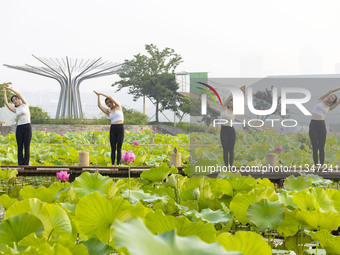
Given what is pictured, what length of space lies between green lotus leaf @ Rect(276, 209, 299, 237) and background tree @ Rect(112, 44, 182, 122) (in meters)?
29.5

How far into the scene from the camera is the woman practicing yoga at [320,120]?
447 cm

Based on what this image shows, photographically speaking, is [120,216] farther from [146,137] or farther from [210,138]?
[146,137]

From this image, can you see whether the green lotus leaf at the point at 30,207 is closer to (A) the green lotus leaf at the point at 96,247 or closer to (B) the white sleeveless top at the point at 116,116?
(A) the green lotus leaf at the point at 96,247

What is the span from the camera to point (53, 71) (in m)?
24.3

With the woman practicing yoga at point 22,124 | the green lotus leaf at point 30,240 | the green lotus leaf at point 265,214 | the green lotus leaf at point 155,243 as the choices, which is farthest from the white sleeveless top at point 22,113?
the green lotus leaf at point 155,243

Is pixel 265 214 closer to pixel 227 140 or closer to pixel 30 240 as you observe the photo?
pixel 30 240

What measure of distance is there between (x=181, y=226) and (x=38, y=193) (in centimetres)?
76

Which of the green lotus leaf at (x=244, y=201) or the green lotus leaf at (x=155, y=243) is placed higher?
the green lotus leaf at (x=155, y=243)

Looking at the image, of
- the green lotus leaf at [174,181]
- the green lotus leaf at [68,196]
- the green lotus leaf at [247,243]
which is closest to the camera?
the green lotus leaf at [247,243]

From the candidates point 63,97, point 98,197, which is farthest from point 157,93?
point 98,197

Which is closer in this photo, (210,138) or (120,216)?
(120,216)

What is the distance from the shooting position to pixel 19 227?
995mm

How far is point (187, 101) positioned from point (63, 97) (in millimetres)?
8606

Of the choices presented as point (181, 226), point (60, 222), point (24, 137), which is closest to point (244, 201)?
point (181, 226)
